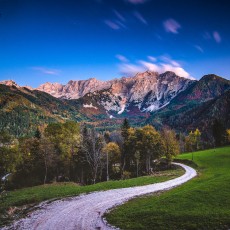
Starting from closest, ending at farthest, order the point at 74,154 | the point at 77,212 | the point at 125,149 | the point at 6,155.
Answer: the point at 77,212 < the point at 6,155 < the point at 74,154 < the point at 125,149

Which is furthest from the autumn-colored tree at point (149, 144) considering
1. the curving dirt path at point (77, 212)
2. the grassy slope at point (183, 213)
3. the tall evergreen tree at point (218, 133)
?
the tall evergreen tree at point (218, 133)

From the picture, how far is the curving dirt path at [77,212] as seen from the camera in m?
26.7

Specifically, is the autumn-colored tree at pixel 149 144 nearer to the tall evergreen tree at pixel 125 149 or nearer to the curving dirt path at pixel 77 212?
the tall evergreen tree at pixel 125 149

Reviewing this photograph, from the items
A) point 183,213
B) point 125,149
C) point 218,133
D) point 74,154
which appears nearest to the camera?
point 183,213

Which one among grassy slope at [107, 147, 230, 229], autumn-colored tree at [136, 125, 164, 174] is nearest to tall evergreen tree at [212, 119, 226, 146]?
autumn-colored tree at [136, 125, 164, 174]

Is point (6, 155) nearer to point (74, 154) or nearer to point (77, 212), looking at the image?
point (74, 154)

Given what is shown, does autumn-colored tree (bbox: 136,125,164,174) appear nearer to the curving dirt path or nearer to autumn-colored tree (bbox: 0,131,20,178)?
autumn-colored tree (bbox: 0,131,20,178)

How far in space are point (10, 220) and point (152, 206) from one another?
17504mm

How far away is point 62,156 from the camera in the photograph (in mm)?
78938

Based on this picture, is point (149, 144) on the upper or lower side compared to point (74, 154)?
upper

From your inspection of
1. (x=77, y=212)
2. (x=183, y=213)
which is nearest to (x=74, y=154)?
(x=77, y=212)

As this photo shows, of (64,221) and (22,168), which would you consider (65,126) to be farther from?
(64,221)

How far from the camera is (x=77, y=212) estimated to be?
3200 cm

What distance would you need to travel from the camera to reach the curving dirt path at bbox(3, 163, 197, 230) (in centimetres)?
2668
